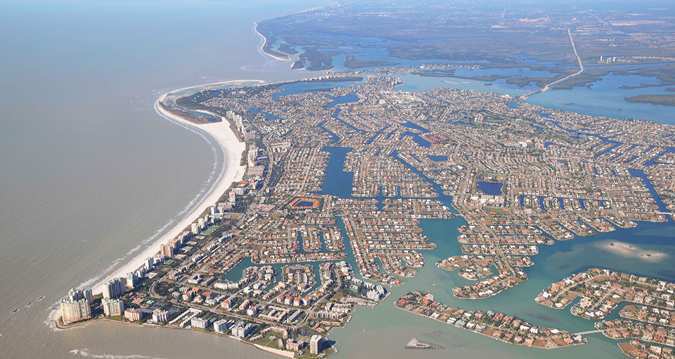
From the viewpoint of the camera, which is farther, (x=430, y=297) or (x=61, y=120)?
(x=61, y=120)

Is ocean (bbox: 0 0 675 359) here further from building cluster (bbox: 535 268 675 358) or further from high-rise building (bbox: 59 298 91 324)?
building cluster (bbox: 535 268 675 358)

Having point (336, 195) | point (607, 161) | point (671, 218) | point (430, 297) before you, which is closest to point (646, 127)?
point (607, 161)

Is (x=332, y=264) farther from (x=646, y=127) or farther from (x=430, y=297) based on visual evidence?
(x=646, y=127)

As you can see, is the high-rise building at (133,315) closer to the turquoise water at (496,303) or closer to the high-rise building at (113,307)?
the high-rise building at (113,307)

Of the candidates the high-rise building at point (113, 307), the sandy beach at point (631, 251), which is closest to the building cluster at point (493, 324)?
the sandy beach at point (631, 251)

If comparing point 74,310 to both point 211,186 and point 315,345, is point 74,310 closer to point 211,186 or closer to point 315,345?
point 315,345

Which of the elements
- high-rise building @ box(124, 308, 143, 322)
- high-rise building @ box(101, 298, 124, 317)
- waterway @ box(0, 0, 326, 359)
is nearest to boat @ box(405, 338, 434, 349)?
waterway @ box(0, 0, 326, 359)
